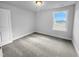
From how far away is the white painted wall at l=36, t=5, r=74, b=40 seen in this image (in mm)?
3825

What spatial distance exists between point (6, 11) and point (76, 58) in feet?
12.4

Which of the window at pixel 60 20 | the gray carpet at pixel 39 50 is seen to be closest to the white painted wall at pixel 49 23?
the window at pixel 60 20

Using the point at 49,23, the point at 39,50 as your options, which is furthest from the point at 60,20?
the point at 39,50

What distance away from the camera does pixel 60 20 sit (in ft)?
14.6

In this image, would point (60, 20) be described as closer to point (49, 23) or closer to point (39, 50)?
point (49, 23)

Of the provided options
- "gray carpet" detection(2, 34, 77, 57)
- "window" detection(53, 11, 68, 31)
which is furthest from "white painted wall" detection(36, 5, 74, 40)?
"gray carpet" detection(2, 34, 77, 57)

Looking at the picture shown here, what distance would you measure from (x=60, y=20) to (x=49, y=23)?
3.06 ft

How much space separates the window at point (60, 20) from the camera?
415cm

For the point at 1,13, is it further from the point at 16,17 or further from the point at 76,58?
the point at 76,58

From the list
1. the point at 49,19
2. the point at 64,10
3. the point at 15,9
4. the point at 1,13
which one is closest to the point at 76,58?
the point at 64,10

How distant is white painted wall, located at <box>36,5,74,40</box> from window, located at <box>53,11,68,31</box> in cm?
26

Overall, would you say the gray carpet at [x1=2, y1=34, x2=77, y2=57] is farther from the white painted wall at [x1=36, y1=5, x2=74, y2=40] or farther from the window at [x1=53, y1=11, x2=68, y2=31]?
the window at [x1=53, y1=11, x2=68, y2=31]

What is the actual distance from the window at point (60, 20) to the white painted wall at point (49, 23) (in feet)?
0.85

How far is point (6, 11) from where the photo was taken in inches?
122
